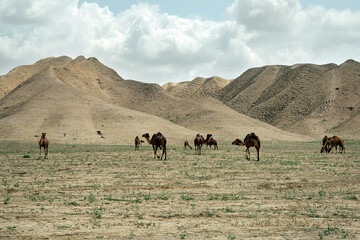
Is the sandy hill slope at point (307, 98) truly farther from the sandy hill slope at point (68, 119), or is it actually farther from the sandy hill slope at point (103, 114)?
the sandy hill slope at point (68, 119)

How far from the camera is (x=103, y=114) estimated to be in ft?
246

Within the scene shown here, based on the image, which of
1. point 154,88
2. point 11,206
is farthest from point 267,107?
point 11,206

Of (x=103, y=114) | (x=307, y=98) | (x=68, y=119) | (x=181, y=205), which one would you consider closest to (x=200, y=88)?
(x=307, y=98)

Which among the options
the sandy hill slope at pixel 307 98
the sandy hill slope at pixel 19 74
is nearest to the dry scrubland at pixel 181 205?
the sandy hill slope at pixel 307 98

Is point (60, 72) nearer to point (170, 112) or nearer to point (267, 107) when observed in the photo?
point (170, 112)

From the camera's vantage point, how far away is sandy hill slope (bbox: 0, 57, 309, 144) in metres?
63.6

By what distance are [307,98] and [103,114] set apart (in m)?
73.3

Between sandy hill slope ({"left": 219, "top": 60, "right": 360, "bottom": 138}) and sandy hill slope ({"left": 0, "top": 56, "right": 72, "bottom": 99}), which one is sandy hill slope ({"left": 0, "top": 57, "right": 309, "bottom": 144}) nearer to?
sandy hill slope ({"left": 0, "top": 56, "right": 72, "bottom": 99})

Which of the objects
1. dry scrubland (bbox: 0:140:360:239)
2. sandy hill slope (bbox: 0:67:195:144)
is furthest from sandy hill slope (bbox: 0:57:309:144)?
dry scrubland (bbox: 0:140:360:239)

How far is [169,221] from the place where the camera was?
32.0 feet

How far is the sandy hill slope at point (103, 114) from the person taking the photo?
209 feet

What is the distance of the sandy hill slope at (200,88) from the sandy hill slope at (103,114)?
4996 centimetres

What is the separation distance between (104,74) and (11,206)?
117722mm

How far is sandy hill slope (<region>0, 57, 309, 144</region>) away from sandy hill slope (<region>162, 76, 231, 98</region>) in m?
50.0
